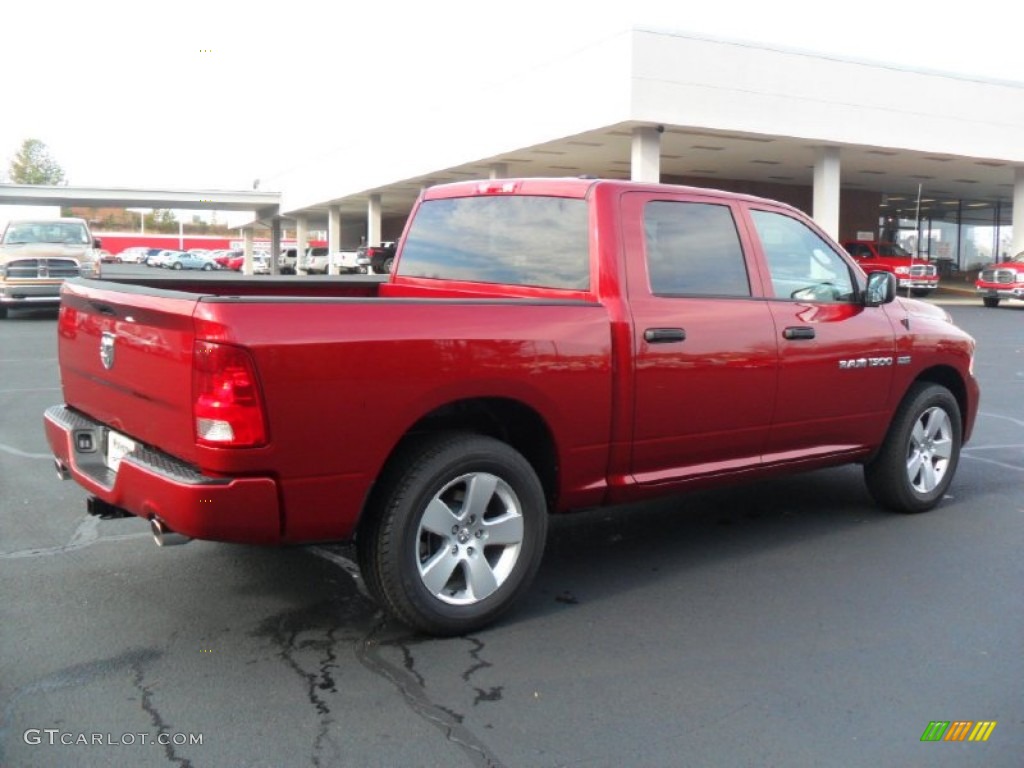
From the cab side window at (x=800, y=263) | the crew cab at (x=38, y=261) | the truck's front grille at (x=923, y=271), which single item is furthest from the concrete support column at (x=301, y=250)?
the cab side window at (x=800, y=263)

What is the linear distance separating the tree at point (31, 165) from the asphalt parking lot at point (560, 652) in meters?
125

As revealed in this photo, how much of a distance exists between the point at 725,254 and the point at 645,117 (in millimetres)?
22560

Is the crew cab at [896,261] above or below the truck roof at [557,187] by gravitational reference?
above

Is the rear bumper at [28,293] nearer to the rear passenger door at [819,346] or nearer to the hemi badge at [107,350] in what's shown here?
the hemi badge at [107,350]

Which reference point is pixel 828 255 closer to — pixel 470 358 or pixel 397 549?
pixel 470 358

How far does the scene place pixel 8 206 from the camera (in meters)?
70.2

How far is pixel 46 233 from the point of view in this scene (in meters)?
20.7

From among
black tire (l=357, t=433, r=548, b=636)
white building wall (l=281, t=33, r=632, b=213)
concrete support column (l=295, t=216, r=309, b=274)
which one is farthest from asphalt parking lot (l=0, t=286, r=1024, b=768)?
concrete support column (l=295, t=216, r=309, b=274)

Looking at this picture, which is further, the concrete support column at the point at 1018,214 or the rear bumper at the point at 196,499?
the concrete support column at the point at 1018,214

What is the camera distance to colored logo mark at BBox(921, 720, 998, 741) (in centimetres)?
344

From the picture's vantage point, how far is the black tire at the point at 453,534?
398 cm

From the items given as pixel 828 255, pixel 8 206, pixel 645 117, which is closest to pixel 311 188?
pixel 8 206

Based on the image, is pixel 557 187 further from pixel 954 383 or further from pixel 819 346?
pixel 954 383

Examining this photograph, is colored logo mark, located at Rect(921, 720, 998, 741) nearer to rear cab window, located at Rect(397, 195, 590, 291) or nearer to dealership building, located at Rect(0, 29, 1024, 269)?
rear cab window, located at Rect(397, 195, 590, 291)
